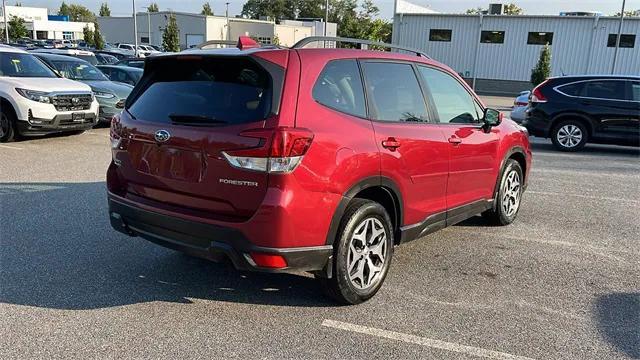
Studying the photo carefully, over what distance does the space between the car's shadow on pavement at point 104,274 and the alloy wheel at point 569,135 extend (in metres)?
9.45

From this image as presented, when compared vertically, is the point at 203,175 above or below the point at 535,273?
above

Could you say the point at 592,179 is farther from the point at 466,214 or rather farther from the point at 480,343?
the point at 480,343

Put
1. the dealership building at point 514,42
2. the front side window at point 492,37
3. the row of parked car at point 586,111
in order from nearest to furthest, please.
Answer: the row of parked car at point 586,111, the dealership building at point 514,42, the front side window at point 492,37

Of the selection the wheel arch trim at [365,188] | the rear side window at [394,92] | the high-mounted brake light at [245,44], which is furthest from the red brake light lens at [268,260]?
the high-mounted brake light at [245,44]

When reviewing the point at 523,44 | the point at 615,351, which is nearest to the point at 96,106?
the point at 615,351

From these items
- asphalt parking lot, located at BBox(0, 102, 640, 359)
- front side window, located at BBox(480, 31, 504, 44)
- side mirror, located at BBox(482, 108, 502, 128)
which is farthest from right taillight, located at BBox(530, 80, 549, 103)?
front side window, located at BBox(480, 31, 504, 44)

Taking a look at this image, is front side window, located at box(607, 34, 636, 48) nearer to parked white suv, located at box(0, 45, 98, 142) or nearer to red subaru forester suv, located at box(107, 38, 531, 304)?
parked white suv, located at box(0, 45, 98, 142)

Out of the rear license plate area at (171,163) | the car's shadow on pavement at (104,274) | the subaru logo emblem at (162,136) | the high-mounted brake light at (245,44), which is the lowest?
the car's shadow on pavement at (104,274)

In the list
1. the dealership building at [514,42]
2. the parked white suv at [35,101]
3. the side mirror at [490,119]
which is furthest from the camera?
the dealership building at [514,42]

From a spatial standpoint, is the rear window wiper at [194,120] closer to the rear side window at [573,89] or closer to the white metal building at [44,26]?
the rear side window at [573,89]

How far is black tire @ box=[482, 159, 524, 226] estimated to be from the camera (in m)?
5.79

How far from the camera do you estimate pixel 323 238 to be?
141 inches

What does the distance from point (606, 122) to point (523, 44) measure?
23.8 m

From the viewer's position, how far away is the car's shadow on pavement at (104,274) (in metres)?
3.99
